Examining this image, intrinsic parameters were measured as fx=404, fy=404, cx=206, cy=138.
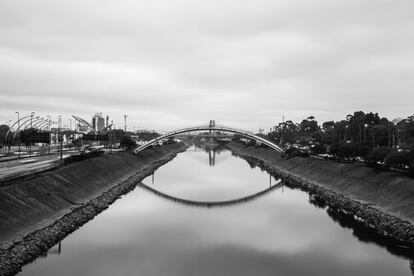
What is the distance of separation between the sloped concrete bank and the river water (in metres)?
0.66

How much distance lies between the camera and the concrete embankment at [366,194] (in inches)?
987

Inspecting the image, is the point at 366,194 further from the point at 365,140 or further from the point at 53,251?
the point at 365,140

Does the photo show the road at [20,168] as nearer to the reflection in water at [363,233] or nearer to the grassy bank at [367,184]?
the reflection in water at [363,233]

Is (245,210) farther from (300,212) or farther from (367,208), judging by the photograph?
(367,208)

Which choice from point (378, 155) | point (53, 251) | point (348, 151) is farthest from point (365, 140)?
point (53, 251)

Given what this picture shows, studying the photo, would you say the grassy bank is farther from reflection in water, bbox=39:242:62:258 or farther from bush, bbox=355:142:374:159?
reflection in water, bbox=39:242:62:258

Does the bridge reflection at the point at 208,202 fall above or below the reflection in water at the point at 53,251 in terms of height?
below

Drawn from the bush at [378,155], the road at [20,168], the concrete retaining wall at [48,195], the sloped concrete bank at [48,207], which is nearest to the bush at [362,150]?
the bush at [378,155]

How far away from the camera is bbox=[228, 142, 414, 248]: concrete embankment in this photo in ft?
82.3

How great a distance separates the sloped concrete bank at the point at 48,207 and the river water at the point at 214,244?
66 centimetres

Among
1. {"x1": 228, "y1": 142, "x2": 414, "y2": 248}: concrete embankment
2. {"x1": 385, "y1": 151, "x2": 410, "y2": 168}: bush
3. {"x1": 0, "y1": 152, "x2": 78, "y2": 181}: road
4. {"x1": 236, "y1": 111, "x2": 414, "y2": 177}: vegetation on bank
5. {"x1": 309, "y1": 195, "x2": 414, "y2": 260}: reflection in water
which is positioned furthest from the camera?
{"x1": 236, "y1": 111, "x2": 414, "y2": 177}: vegetation on bank

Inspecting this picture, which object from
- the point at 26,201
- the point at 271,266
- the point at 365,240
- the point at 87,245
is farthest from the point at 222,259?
the point at 26,201

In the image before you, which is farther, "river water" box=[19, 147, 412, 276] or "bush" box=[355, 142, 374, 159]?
"bush" box=[355, 142, 374, 159]

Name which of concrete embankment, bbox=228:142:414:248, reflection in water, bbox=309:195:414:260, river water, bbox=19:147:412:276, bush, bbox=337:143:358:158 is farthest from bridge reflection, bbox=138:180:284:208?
bush, bbox=337:143:358:158
